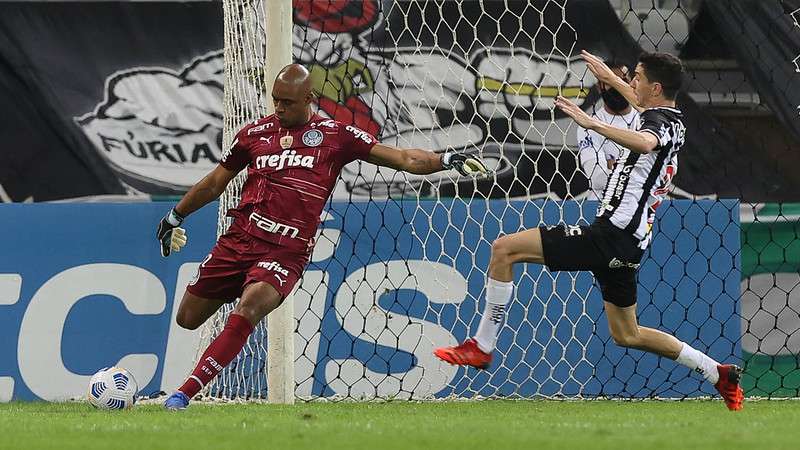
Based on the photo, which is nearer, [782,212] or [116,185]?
[782,212]

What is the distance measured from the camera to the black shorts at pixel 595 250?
779cm

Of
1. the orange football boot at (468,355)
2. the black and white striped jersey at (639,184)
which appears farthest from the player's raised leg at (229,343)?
the black and white striped jersey at (639,184)

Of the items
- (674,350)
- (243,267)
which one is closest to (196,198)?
(243,267)

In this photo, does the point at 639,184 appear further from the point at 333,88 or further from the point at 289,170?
the point at 333,88

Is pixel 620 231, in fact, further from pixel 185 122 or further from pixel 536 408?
pixel 185 122

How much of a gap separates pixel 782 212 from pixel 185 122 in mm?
4708

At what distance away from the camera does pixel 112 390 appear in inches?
296

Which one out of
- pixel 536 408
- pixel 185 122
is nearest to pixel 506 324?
pixel 536 408

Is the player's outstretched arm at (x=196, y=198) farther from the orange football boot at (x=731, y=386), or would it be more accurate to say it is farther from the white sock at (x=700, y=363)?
the orange football boot at (x=731, y=386)

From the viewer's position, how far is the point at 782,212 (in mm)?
9922

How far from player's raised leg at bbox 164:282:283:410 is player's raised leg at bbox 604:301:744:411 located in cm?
209

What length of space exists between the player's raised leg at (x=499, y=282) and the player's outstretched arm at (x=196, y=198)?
1646 mm

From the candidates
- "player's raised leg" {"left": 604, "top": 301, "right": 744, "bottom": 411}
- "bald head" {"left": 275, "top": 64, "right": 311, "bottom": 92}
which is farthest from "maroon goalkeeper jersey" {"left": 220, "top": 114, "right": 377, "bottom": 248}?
"player's raised leg" {"left": 604, "top": 301, "right": 744, "bottom": 411}

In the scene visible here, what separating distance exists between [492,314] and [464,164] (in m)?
0.86
